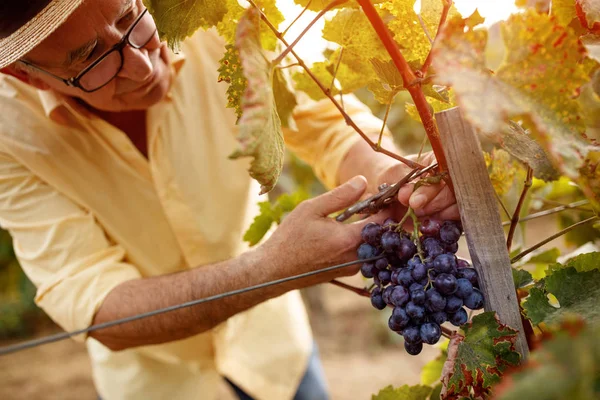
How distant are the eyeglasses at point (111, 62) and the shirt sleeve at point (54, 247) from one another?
37cm

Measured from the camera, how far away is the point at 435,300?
27.5 inches

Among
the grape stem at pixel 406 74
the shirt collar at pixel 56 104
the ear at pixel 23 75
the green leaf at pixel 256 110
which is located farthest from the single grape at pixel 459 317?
the ear at pixel 23 75

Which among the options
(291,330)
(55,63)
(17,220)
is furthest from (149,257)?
(55,63)

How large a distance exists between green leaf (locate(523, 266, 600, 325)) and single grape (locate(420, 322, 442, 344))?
12 centimetres

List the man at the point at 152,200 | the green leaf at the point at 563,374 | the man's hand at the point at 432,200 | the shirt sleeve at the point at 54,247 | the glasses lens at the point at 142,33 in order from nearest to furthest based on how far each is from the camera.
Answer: the green leaf at the point at 563,374 < the man's hand at the point at 432,200 < the man at the point at 152,200 < the glasses lens at the point at 142,33 < the shirt sleeve at the point at 54,247

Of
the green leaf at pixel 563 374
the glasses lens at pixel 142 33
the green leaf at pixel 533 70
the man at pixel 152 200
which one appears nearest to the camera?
the green leaf at pixel 563 374

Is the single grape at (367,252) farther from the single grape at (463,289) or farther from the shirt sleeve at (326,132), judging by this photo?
the shirt sleeve at (326,132)

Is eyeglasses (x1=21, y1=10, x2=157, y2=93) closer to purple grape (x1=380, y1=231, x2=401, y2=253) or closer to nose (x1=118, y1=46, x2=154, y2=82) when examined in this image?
nose (x1=118, y1=46, x2=154, y2=82)

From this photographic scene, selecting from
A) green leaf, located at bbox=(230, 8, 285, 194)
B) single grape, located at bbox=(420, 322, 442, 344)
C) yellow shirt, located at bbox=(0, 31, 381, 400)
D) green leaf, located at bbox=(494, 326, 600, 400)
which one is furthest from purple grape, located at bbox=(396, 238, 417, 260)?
yellow shirt, located at bbox=(0, 31, 381, 400)

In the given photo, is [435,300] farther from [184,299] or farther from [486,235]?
[184,299]

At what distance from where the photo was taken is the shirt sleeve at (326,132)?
4.83ft

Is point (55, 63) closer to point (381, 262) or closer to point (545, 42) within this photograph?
point (381, 262)

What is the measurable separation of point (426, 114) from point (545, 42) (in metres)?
0.20

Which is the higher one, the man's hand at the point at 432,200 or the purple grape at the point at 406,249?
the man's hand at the point at 432,200
